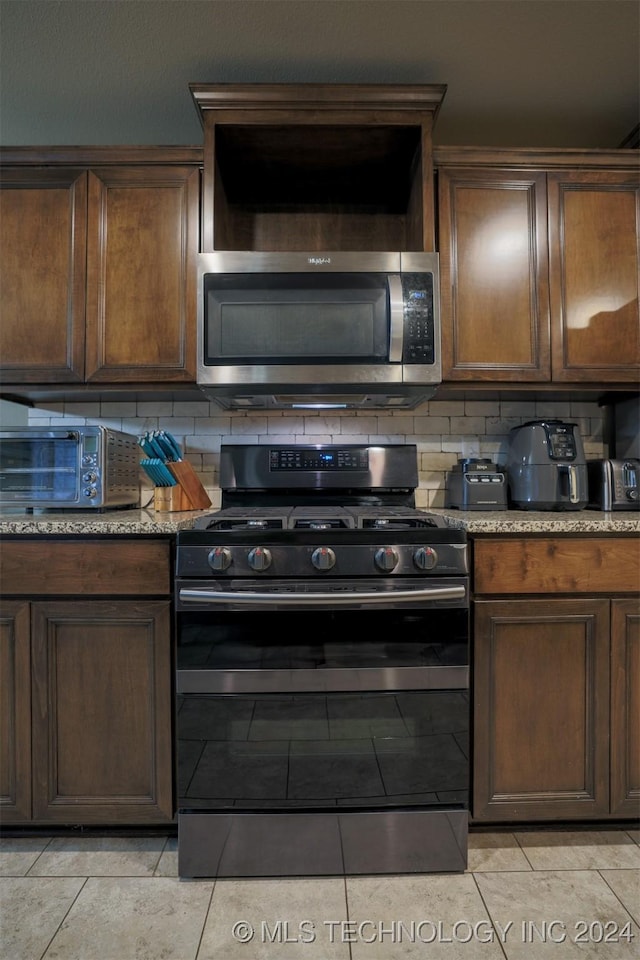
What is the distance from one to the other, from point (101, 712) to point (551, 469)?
174cm

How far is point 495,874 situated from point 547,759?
0.35 meters

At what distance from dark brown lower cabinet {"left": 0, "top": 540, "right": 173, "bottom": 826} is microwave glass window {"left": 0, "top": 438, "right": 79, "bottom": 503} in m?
0.34

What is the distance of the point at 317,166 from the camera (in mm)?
1983

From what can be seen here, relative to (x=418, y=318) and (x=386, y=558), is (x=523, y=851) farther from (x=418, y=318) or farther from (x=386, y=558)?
(x=418, y=318)

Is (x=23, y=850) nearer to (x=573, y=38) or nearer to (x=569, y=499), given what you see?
(x=569, y=499)

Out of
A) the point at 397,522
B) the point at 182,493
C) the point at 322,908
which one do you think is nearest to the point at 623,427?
the point at 397,522

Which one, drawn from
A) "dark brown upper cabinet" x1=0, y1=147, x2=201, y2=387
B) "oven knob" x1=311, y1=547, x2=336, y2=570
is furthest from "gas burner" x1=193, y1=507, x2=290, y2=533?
"dark brown upper cabinet" x1=0, y1=147, x2=201, y2=387

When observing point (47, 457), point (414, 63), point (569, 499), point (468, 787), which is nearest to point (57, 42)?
point (414, 63)

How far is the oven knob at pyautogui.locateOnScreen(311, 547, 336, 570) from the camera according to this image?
143 centimetres

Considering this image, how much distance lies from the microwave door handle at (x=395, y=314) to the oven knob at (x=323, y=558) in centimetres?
77

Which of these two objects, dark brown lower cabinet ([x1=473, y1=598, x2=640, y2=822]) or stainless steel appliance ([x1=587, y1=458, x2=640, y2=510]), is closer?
dark brown lower cabinet ([x1=473, y1=598, x2=640, y2=822])

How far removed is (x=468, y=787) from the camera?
1.49 meters

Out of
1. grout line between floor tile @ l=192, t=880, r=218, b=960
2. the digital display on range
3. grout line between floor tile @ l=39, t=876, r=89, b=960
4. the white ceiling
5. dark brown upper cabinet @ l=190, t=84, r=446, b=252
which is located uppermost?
the white ceiling

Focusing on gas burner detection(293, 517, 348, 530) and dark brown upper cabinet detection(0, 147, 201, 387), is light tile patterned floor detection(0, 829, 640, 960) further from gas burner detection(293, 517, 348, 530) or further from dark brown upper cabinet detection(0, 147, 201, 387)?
dark brown upper cabinet detection(0, 147, 201, 387)
